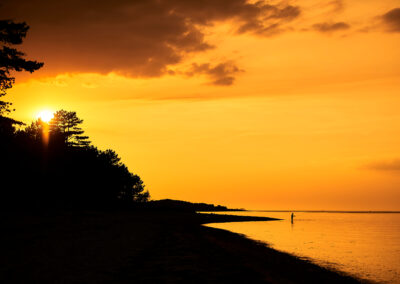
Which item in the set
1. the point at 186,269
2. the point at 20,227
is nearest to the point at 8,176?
the point at 20,227

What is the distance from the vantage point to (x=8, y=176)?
52938 mm

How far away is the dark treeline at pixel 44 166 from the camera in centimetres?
3512

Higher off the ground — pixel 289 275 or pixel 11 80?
pixel 11 80

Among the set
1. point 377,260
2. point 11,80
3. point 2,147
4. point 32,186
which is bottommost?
point 377,260

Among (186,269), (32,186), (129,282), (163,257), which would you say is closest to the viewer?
(129,282)

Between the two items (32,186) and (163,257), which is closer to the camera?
(163,257)

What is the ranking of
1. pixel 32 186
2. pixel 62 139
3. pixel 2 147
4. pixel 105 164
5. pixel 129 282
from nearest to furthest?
pixel 129 282, pixel 2 147, pixel 32 186, pixel 62 139, pixel 105 164

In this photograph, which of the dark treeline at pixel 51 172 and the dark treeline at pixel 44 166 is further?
the dark treeline at pixel 51 172

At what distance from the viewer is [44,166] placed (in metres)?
65.7

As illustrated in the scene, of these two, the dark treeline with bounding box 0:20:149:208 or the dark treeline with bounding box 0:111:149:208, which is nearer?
the dark treeline with bounding box 0:20:149:208

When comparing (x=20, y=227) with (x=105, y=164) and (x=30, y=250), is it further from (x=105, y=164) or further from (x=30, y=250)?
(x=105, y=164)

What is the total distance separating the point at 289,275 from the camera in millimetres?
21594

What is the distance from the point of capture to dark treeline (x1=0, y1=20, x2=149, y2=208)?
35.1 meters

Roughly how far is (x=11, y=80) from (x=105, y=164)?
2761 inches
